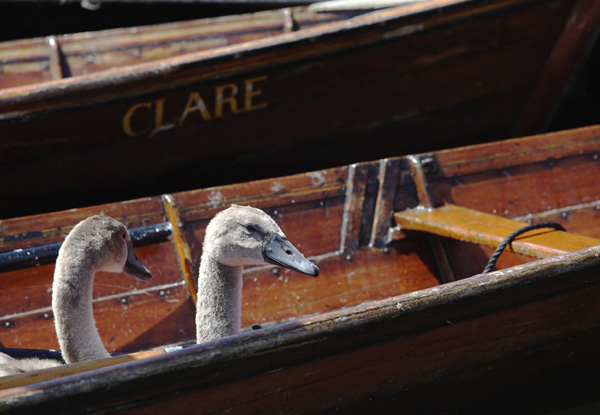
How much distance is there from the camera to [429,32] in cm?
519

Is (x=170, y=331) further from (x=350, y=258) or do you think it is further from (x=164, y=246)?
(x=350, y=258)

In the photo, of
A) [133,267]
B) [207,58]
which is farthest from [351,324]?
[207,58]

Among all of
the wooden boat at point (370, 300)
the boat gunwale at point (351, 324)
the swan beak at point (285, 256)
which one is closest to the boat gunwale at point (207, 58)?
the wooden boat at point (370, 300)

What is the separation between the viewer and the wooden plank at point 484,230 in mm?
3640

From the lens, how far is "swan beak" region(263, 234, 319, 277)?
2.79 metres

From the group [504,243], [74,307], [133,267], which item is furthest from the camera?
[504,243]

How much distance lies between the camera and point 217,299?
309 centimetres

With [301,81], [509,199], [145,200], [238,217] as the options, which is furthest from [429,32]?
[238,217]

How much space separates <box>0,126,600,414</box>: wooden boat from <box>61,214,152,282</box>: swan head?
67cm

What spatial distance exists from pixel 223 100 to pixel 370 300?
5.62ft

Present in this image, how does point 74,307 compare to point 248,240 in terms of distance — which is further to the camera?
point 74,307

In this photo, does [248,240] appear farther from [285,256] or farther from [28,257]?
[28,257]

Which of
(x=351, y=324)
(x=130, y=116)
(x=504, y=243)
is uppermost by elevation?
(x=130, y=116)

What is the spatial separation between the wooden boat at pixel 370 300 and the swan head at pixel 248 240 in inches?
13.1
